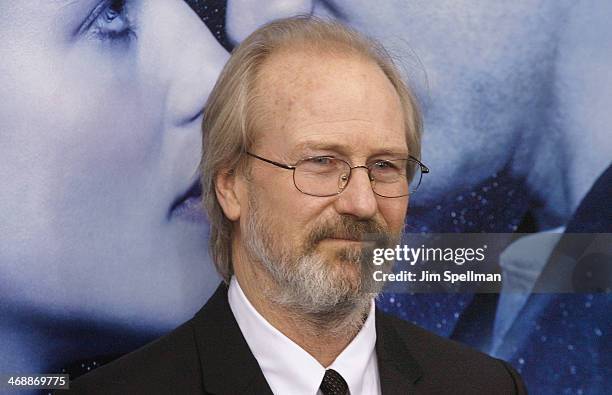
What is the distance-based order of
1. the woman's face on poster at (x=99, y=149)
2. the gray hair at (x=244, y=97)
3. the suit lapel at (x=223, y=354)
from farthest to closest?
the woman's face on poster at (x=99, y=149) → the gray hair at (x=244, y=97) → the suit lapel at (x=223, y=354)

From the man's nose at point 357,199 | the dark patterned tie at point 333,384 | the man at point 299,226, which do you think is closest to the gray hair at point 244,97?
the man at point 299,226

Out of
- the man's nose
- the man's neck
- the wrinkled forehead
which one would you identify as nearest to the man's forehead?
the wrinkled forehead

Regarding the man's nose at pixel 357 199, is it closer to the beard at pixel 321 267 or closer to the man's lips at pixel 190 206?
the beard at pixel 321 267

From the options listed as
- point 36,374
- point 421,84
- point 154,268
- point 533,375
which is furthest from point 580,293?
point 36,374

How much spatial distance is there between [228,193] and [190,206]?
0.26 meters

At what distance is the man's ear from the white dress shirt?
0.15 m

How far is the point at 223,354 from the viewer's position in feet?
5.41

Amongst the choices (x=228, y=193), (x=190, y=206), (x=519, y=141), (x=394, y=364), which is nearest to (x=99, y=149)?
(x=190, y=206)

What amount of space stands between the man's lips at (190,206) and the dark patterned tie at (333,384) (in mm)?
539

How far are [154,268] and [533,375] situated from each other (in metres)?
0.88

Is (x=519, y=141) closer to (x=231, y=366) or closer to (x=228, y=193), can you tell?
(x=228, y=193)

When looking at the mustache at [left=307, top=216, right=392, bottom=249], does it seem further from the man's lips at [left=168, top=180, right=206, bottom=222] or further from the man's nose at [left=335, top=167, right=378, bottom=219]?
the man's lips at [left=168, top=180, right=206, bottom=222]

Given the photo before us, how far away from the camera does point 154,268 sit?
199 centimetres

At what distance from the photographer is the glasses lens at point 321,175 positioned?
1.62 m
